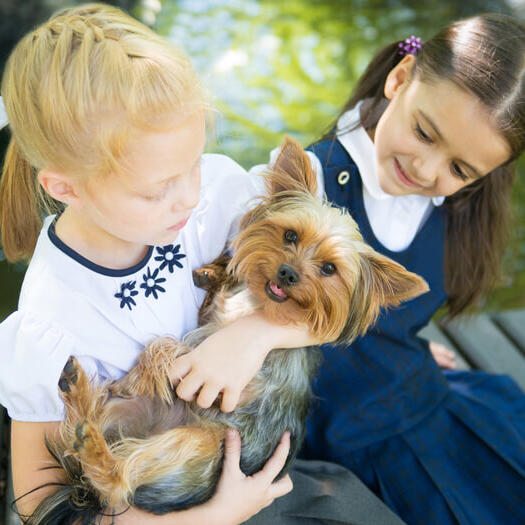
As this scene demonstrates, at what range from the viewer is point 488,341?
3055mm

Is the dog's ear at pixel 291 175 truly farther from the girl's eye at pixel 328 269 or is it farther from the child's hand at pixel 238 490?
the child's hand at pixel 238 490

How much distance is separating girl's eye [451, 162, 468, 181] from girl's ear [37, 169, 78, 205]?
120cm

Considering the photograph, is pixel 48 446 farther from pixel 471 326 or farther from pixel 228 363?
pixel 471 326

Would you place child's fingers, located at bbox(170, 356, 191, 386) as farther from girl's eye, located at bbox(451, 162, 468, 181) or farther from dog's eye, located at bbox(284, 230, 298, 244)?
girl's eye, located at bbox(451, 162, 468, 181)

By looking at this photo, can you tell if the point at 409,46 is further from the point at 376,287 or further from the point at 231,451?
the point at 231,451

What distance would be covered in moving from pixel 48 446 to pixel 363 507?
3.40 ft

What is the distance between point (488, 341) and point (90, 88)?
8.07 feet

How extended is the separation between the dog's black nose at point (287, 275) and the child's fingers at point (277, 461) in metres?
0.53

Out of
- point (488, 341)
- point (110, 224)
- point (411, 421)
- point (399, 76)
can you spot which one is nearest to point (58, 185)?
point (110, 224)

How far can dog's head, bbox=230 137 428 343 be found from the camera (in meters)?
1.74

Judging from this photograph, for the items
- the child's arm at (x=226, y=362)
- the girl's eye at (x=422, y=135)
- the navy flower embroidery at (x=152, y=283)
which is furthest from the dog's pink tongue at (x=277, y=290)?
the girl's eye at (x=422, y=135)

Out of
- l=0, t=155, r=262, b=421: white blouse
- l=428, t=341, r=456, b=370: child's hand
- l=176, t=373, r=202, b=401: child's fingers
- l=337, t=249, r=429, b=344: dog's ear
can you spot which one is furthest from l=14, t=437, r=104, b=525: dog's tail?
l=428, t=341, r=456, b=370: child's hand

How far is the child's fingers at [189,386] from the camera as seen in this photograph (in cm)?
173

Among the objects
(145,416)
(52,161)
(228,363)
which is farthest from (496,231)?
(52,161)
